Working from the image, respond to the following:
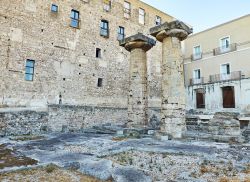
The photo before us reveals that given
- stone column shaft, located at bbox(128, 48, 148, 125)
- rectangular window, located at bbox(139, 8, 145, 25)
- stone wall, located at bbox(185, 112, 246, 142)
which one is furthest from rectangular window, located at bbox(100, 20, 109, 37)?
stone wall, located at bbox(185, 112, 246, 142)

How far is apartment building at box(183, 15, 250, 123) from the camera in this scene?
1806 centimetres

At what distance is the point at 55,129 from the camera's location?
40.9 ft

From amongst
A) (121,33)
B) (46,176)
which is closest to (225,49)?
(121,33)

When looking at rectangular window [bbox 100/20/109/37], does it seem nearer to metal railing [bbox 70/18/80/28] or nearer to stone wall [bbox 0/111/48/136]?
metal railing [bbox 70/18/80/28]

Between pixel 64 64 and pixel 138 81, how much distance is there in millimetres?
5264

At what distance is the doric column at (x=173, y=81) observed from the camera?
8.59 meters

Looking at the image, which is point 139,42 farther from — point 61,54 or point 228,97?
point 228,97

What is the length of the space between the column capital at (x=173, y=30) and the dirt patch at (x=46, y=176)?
6721 millimetres

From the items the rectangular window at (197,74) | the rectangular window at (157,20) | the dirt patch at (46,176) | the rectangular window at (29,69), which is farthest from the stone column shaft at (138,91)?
the rectangular window at (197,74)

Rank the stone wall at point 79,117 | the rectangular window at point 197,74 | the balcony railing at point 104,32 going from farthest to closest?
the rectangular window at point 197,74, the balcony railing at point 104,32, the stone wall at point 79,117

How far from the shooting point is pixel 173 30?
8.69m

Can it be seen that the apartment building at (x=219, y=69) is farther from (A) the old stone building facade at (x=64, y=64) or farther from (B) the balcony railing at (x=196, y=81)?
(A) the old stone building facade at (x=64, y=64)

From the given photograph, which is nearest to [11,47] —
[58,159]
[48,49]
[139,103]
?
[48,49]

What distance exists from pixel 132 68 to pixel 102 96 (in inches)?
183
